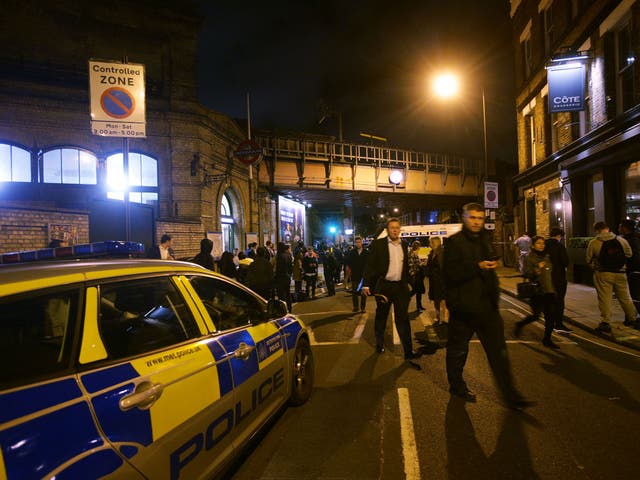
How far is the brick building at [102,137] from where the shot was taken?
1295 cm

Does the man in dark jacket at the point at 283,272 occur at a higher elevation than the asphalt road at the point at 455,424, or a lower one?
higher

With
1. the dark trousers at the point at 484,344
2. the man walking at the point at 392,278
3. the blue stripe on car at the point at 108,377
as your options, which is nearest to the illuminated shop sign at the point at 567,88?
the man walking at the point at 392,278

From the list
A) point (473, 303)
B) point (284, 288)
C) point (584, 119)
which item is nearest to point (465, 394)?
point (473, 303)

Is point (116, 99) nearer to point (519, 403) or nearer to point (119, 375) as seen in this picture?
point (119, 375)

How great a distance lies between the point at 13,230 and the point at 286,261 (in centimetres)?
575

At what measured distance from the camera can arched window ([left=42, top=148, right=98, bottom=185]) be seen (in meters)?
13.4

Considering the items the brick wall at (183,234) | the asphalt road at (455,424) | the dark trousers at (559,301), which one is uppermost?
the brick wall at (183,234)

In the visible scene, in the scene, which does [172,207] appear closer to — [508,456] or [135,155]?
[135,155]

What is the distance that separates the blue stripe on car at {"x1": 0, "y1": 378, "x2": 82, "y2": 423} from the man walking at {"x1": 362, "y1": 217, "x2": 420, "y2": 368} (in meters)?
4.27

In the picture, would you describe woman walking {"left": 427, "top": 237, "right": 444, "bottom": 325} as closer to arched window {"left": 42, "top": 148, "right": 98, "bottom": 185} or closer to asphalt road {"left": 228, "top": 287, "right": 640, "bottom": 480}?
asphalt road {"left": 228, "top": 287, "right": 640, "bottom": 480}

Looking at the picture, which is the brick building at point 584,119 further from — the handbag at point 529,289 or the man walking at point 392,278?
the man walking at point 392,278

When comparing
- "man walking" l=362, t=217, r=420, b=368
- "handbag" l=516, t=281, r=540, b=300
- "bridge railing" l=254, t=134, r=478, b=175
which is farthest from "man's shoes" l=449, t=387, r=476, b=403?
"bridge railing" l=254, t=134, r=478, b=175

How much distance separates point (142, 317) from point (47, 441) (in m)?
1.25

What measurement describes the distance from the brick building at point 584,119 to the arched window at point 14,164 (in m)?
15.9
